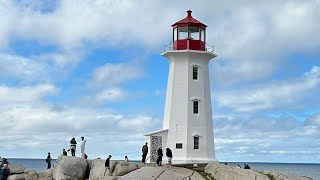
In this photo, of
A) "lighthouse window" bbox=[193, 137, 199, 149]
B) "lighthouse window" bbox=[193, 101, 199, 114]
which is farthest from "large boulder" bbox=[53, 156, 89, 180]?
"lighthouse window" bbox=[193, 101, 199, 114]

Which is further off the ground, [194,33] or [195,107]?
[194,33]

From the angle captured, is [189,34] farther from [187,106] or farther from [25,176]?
[25,176]

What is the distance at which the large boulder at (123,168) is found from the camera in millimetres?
32438

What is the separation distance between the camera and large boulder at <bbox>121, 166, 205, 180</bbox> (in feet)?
99.8

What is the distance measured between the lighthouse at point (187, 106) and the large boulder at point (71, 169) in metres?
5.67

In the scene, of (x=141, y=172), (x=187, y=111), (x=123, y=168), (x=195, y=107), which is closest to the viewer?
(x=141, y=172)

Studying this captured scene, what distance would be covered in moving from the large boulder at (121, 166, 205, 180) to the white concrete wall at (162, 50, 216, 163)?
560 cm

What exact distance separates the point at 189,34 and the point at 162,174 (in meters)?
11.9

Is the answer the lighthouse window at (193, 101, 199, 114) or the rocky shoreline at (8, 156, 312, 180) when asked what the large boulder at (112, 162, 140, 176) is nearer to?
the rocky shoreline at (8, 156, 312, 180)

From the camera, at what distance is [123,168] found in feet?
107

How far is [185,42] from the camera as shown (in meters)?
38.6

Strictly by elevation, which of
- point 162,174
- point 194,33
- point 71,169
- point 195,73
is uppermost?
point 194,33

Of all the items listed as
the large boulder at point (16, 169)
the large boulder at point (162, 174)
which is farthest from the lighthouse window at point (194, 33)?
the large boulder at point (16, 169)

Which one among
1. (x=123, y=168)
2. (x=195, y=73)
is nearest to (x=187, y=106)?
(x=195, y=73)
